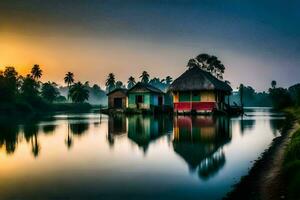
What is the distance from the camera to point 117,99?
66062 mm

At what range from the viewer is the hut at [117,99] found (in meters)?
65.1

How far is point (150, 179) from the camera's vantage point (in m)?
11.5

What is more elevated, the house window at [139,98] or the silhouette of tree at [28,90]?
the silhouette of tree at [28,90]

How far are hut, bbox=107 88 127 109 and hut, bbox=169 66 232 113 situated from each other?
15.6 m

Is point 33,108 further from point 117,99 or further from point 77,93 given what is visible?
point 117,99

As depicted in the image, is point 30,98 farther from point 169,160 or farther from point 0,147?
point 169,160

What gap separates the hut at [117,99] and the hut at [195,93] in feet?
51.3

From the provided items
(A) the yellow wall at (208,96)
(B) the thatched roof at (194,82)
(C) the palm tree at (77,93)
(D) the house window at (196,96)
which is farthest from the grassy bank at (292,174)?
(C) the palm tree at (77,93)

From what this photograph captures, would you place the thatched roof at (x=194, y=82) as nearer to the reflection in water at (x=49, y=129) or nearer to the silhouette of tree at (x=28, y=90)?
the reflection in water at (x=49, y=129)

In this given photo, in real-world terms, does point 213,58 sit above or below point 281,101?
above

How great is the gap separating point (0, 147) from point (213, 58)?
240ft

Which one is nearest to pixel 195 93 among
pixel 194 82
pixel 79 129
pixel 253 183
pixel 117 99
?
pixel 194 82

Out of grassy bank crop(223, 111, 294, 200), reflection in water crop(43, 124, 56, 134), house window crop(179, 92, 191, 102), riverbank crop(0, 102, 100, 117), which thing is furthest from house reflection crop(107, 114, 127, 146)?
riverbank crop(0, 102, 100, 117)

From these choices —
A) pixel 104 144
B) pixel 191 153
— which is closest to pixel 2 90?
pixel 104 144
